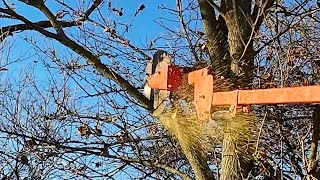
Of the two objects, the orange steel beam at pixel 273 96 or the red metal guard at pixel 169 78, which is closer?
the orange steel beam at pixel 273 96

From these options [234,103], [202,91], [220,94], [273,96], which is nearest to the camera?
[273,96]

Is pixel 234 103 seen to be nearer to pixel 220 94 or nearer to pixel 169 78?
pixel 220 94

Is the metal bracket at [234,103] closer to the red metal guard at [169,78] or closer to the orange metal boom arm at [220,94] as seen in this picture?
the orange metal boom arm at [220,94]

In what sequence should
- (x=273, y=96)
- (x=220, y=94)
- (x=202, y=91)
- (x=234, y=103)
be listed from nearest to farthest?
(x=273, y=96), (x=234, y=103), (x=220, y=94), (x=202, y=91)

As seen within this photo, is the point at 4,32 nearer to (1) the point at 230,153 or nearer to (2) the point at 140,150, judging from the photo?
(2) the point at 140,150

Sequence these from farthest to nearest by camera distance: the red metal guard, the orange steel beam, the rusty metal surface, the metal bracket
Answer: the red metal guard
the rusty metal surface
the metal bracket
the orange steel beam

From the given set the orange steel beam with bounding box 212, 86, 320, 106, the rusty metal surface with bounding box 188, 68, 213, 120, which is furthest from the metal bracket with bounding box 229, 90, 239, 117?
the rusty metal surface with bounding box 188, 68, 213, 120

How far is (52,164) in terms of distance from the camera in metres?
5.01

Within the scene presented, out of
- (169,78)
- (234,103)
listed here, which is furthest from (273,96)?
(169,78)

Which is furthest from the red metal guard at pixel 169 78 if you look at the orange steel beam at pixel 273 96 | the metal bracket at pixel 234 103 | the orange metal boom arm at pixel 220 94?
the metal bracket at pixel 234 103

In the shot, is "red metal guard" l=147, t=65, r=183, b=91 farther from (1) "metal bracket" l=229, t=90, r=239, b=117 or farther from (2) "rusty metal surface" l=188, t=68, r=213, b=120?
(1) "metal bracket" l=229, t=90, r=239, b=117

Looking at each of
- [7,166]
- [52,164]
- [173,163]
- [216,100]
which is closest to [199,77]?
[216,100]

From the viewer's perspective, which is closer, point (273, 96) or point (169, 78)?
point (273, 96)

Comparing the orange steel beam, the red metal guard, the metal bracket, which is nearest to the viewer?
the orange steel beam
